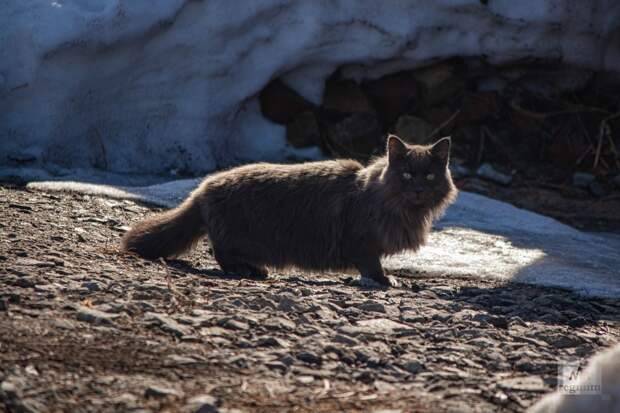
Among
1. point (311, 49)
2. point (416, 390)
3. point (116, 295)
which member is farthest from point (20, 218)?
point (311, 49)

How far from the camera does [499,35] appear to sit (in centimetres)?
1076

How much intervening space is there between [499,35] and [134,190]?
4.87 m

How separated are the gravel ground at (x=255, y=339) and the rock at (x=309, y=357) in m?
0.01

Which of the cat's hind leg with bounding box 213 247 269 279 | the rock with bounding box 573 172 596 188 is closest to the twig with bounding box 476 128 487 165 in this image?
the rock with bounding box 573 172 596 188

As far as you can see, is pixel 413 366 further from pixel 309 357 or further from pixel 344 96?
pixel 344 96

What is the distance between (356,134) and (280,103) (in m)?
1.01

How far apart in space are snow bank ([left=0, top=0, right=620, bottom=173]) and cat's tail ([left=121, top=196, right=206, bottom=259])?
3301mm

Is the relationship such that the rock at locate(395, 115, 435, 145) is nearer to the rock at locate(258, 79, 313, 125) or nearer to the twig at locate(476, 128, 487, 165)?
the twig at locate(476, 128, 487, 165)

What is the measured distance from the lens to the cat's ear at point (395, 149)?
694cm

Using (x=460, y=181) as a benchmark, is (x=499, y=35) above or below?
above

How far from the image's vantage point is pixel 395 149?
6949 millimetres

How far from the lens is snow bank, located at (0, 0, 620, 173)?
9672 mm

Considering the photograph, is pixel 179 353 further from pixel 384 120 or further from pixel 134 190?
pixel 384 120

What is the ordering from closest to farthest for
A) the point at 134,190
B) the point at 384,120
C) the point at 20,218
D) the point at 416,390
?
the point at 416,390, the point at 20,218, the point at 134,190, the point at 384,120
